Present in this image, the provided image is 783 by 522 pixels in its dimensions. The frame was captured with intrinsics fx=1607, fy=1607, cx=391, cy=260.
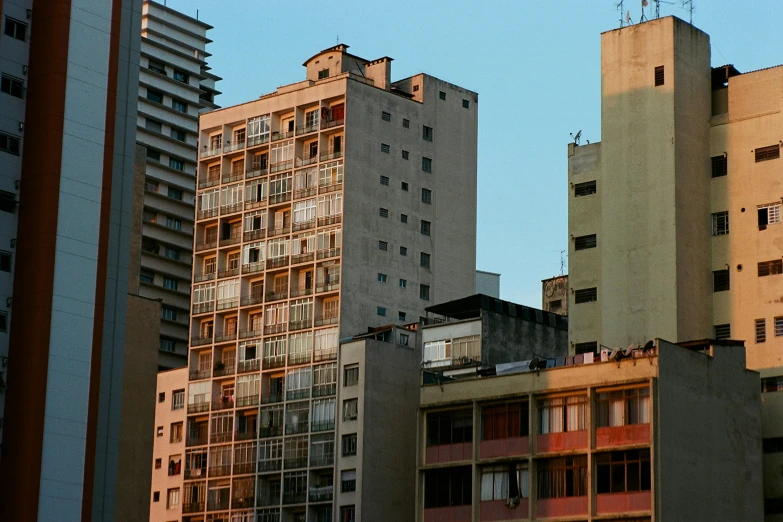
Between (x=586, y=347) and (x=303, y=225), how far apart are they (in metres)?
30.0

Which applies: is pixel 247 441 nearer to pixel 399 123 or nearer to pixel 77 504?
pixel 399 123

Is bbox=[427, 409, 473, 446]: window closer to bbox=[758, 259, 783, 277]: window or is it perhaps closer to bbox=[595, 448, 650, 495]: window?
bbox=[595, 448, 650, 495]: window

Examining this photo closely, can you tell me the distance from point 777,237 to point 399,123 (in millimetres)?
38745

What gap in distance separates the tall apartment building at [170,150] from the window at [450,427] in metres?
59.1

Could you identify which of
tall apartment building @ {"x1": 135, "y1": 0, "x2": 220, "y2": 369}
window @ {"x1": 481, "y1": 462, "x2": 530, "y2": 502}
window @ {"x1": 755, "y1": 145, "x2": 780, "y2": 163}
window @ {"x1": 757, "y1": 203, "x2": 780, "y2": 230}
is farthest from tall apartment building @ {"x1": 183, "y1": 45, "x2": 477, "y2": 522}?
window @ {"x1": 755, "y1": 145, "x2": 780, "y2": 163}

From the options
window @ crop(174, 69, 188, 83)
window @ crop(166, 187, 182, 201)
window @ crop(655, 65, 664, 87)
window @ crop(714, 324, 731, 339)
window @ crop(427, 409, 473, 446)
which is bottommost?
window @ crop(427, 409, 473, 446)

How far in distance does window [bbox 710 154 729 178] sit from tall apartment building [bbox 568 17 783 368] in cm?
6

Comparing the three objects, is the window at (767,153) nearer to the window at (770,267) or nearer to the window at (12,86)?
the window at (770,267)

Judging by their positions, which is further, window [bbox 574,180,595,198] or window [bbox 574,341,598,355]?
window [bbox 574,180,595,198]

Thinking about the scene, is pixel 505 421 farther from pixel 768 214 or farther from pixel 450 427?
pixel 768 214

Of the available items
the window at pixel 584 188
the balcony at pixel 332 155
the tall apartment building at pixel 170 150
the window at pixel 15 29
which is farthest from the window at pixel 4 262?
the tall apartment building at pixel 170 150

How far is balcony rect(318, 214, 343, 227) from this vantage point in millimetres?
116250

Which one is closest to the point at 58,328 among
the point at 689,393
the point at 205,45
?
the point at 689,393

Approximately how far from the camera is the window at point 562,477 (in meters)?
81.3
